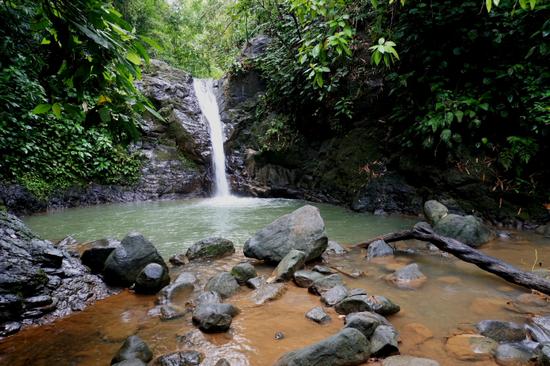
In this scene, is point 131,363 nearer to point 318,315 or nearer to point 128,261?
point 318,315

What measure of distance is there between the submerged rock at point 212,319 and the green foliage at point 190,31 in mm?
11675

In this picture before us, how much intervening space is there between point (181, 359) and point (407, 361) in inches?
57.9

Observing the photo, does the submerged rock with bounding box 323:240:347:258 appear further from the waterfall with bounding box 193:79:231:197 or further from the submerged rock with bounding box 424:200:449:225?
the waterfall with bounding box 193:79:231:197

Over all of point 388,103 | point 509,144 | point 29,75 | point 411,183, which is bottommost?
point 411,183

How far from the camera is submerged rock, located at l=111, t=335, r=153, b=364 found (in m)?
2.12

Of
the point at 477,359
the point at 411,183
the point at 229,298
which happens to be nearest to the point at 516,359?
the point at 477,359

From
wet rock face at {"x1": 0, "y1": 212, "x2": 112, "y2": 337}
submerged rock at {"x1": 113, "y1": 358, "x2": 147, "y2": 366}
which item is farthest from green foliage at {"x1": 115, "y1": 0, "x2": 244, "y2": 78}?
submerged rock at {"x1": 113, "y1": 358, "x2": 147, "y2": 366}

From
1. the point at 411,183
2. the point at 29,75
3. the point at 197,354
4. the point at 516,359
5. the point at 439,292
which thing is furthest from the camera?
the point at 29,75

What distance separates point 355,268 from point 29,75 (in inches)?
361

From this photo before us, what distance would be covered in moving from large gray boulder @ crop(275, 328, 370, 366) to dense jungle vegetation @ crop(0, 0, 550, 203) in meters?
1.62

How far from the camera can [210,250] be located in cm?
436

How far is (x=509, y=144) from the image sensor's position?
550 centimetres

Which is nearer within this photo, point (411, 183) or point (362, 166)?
point (411, 183)

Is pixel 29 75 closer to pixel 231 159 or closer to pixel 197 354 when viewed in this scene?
pixel 231 159
